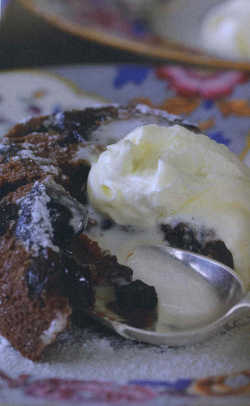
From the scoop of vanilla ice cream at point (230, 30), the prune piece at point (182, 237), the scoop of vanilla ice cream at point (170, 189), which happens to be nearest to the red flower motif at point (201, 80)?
the scoop of vanilla ice cream at point (230, 30)

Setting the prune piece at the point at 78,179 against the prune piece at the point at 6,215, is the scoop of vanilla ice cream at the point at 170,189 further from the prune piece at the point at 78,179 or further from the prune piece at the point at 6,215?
the prune piece at the point at 6,215

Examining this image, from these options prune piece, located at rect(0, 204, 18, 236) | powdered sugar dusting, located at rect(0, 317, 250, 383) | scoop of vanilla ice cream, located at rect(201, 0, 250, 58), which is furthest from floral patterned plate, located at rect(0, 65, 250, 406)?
scoop of vanilla ice cream, located at rect(201, 0, 250, 58)

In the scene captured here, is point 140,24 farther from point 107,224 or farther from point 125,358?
point 125,358

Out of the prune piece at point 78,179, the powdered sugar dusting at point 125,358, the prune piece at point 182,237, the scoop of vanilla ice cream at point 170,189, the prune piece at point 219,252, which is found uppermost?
the scoop of vanilla ice cream at point 170,189

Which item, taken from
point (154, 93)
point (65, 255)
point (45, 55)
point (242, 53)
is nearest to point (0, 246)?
point (65, 255)

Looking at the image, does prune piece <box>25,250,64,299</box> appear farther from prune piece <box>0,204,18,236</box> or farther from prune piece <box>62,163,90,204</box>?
prune piece <box>62,163,90,204</box>

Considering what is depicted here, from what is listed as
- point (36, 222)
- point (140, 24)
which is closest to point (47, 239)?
point (36, 222)
